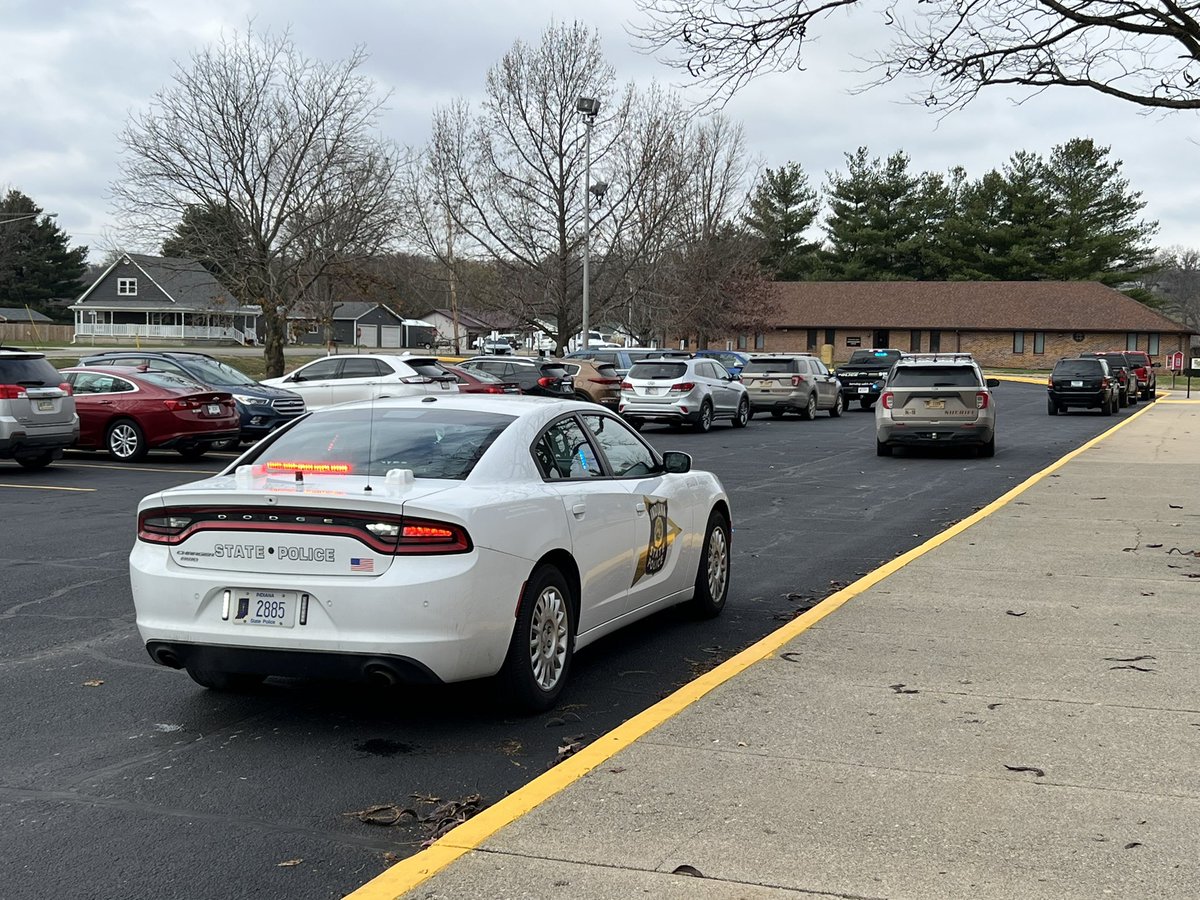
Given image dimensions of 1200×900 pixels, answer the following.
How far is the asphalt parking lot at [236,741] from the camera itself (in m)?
4.43

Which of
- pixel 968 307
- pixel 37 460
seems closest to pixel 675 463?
pixel 37 460

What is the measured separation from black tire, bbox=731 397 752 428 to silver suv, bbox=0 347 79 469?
16192mm

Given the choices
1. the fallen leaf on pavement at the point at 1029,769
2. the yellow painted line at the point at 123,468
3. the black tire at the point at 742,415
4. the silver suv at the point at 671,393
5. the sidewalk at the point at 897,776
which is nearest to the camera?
the sidewalk at the point at 897,776

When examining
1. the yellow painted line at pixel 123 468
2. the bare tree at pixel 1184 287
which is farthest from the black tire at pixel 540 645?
the bare tree at pixel 1184 287

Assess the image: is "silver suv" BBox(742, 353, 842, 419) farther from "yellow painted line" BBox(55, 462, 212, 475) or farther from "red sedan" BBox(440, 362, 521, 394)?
"yellow painted line" BBox(55, 462, 212, 475)

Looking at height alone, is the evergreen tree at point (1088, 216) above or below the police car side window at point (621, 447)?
above

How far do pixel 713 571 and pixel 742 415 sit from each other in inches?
874

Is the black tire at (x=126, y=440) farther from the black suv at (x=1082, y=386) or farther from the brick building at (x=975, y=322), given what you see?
the brick building at (x=975, y=322)

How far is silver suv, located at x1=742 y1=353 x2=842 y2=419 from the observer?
33.1m

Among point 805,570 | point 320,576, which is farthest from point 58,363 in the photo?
point 320,576

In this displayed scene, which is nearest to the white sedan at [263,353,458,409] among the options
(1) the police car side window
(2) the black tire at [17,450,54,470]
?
(2) the black tire at [17,450,54,470]

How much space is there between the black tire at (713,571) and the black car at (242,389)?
1440 centimetres

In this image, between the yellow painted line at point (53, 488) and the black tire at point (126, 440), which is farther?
the black tire at point (126, 440)

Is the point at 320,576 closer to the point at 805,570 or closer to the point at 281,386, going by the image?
the point at 805,570
